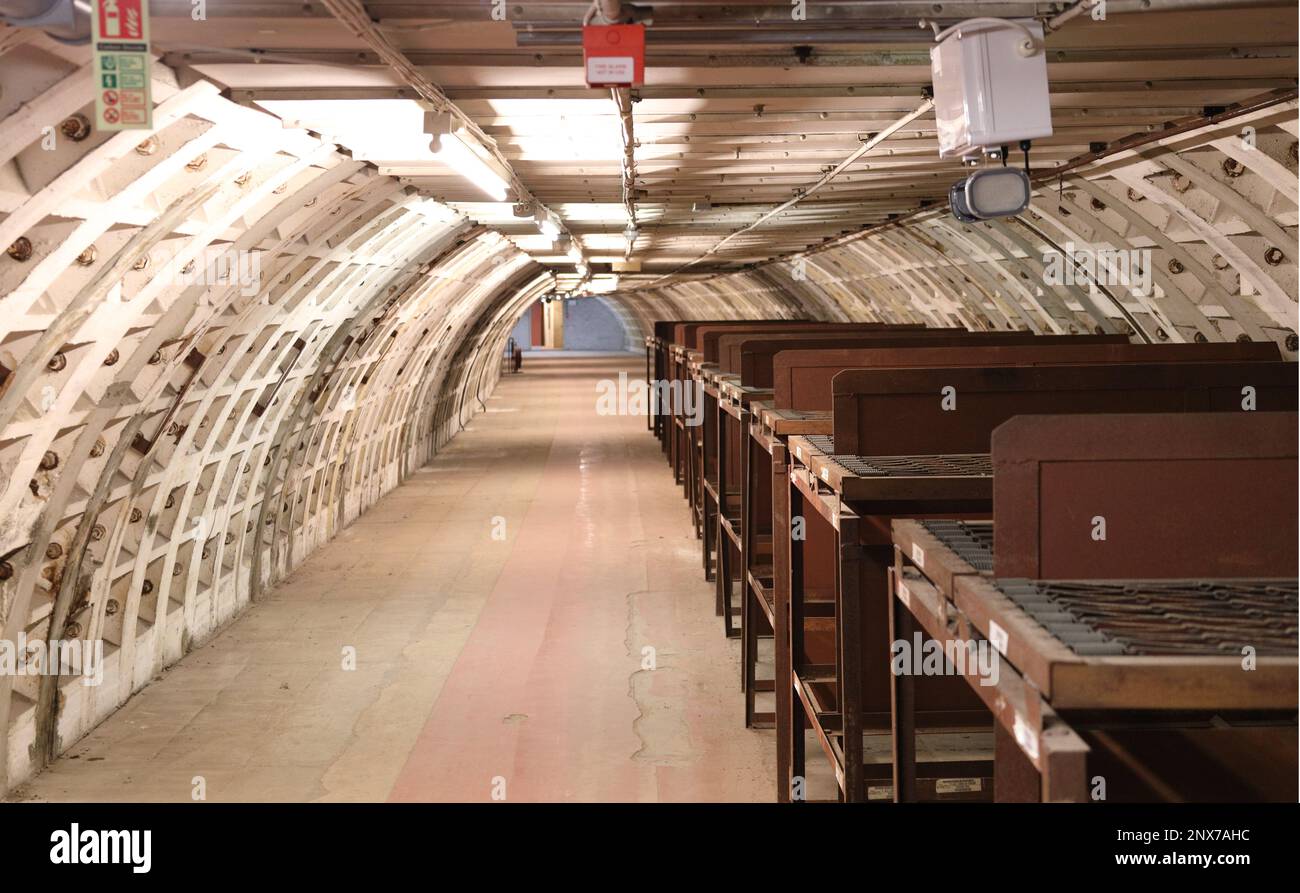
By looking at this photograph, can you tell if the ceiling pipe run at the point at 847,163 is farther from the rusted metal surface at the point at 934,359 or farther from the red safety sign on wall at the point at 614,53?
the red safety sign on wall at the point at 614,53

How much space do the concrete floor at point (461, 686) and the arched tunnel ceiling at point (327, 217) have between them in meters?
0.50

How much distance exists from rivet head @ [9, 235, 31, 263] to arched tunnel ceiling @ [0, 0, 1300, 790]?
0.02 meters

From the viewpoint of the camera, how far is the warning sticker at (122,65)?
4391 millimetres

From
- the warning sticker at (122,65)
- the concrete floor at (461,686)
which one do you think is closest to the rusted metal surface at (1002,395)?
the concrete floor at (461,686)

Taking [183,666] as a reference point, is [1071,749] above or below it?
above

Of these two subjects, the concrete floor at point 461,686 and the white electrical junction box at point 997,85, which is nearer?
the white electrical junction box at point 997,85

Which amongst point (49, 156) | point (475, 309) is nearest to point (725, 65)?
point (49, 156)

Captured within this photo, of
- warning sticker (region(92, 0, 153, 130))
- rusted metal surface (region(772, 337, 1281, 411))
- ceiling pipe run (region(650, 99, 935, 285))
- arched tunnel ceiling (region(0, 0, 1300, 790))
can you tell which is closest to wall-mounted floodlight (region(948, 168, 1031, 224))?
arched tunnel ceiling (region(0, 0, 1300, 790))

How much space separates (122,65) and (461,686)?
5.62 meters

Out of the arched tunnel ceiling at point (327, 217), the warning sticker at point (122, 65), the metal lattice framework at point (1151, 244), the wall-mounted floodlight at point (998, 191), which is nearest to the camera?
the warning sticker at point (122, 65)

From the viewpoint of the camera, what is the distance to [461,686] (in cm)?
920

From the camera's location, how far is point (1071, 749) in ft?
8.66
